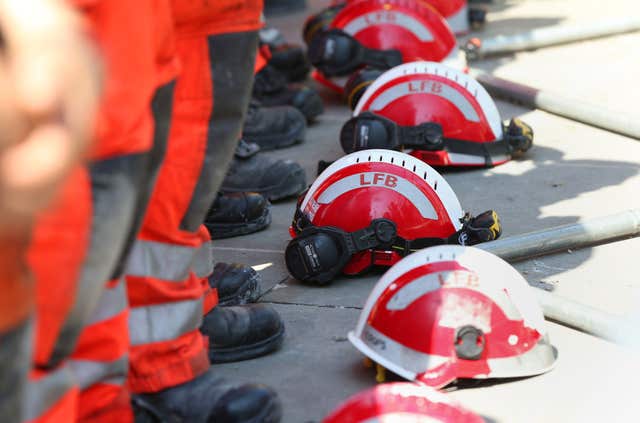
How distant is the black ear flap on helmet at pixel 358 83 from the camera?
548cm

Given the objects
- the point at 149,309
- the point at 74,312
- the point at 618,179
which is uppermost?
the point at 74,312

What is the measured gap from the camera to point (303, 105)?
227 inches

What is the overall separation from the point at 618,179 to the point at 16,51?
3.55m

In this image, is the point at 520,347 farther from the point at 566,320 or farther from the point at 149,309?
the point at 149,309

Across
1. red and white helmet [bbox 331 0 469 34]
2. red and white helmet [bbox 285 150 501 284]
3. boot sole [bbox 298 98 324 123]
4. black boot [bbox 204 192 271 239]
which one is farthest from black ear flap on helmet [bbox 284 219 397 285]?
red and white helmet [bbox 331 0 469 34]

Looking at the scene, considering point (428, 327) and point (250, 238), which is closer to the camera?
point (428, 327)

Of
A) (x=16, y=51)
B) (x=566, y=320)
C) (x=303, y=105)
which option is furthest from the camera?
(x=303, y=105)

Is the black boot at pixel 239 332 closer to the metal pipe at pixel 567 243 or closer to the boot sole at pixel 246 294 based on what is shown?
the boot sole at pixel 246 294

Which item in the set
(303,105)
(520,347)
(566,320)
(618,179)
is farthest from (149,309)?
(303,105)

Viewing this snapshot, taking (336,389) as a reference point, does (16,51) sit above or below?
above

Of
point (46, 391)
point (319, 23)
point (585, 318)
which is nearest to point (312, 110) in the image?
point (319, 23)

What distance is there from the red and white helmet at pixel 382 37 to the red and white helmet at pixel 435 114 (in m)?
1.01

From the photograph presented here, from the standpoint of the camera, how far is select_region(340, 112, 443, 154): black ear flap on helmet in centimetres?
449

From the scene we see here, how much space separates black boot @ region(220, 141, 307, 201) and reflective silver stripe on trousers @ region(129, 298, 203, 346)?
2.05 m
